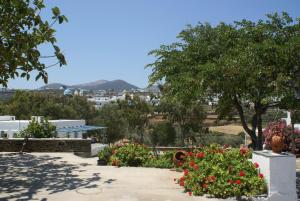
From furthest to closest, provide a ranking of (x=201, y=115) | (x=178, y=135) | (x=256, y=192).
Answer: (x=178, y=135) < (x=201, y=115) < (x=256, y=192)

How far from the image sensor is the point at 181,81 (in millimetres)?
14156

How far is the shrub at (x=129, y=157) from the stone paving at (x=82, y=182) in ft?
2.03

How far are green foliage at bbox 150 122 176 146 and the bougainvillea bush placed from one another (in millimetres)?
34047

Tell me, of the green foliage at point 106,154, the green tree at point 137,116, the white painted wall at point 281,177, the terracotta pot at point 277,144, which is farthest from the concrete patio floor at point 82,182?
the green tree at point 137,116

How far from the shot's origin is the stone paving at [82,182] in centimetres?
1034

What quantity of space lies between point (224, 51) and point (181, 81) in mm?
1999

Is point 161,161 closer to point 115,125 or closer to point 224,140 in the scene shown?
point 224,140

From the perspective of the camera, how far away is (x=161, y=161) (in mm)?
15523

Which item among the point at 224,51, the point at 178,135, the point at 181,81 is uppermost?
the point at 224,51

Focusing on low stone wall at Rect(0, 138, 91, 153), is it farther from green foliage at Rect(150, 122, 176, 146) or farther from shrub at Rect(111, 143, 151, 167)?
green foliage at Rect(150, 122, 176, 146)

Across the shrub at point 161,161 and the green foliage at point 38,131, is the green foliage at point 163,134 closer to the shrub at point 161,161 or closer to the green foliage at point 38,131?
the green foliage at point 38,131

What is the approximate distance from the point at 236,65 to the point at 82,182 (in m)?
5.75

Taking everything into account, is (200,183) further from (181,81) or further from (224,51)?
(224,51)

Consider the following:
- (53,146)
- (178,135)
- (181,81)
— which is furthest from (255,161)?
(178,135)
